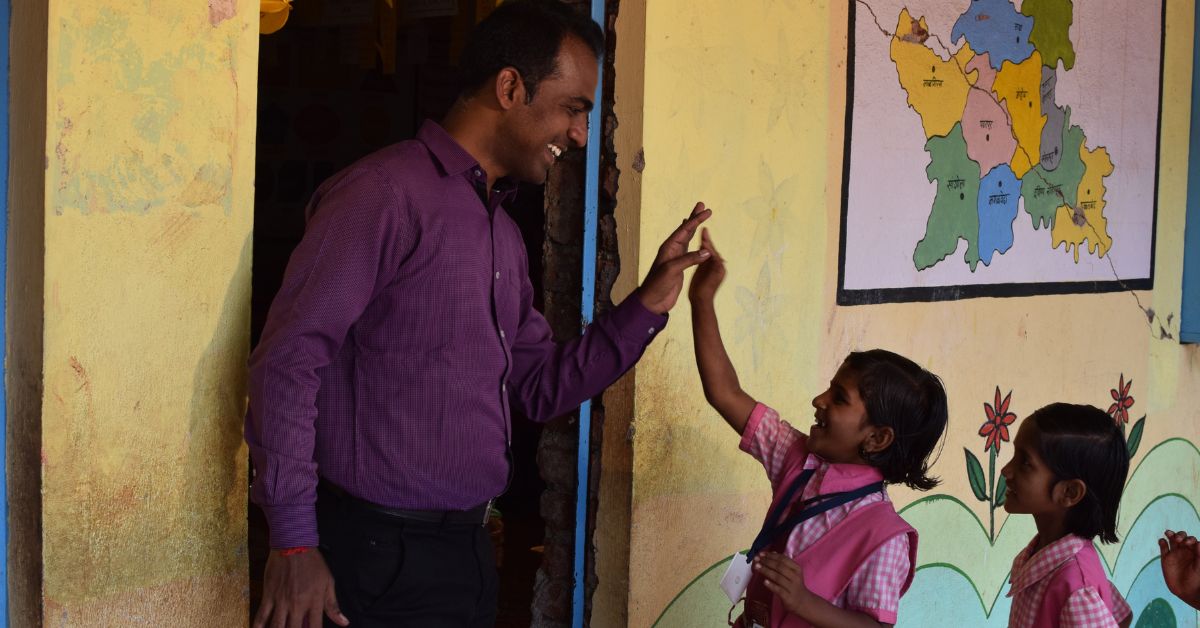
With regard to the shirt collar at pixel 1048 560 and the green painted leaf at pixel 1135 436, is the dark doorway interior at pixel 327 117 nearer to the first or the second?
the green painted leaf at pixel 1135 436

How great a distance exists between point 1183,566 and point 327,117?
15.0ft

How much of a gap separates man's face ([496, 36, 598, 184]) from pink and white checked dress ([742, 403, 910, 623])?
2.78 ft

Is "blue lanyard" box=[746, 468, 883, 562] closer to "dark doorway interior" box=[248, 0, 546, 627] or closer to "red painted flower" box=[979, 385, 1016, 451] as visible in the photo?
"red painted flower" box=[979, 385, 1016, 451]

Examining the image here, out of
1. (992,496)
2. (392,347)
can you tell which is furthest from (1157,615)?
(392,347)

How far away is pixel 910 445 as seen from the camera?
2.72m

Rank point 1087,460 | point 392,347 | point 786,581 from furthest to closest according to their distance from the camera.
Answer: point 1087,460
point 786,581
point 392,347

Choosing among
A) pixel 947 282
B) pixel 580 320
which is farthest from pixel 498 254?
pixel 947 282

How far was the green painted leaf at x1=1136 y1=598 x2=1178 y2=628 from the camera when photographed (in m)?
5.62

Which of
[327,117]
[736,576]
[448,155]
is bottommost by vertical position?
[736,576]

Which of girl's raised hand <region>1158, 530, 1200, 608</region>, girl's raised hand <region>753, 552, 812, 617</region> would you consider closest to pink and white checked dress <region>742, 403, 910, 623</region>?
girl's raised hand <region>753, 552, 812, 617</region>

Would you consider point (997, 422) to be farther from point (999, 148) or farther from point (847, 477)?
point (847, 477)

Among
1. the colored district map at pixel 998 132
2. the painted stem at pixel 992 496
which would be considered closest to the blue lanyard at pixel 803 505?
the colored district map at pixel 998 132

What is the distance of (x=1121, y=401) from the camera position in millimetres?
5172

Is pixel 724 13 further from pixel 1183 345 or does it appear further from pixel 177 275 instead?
pixel 1183 345
